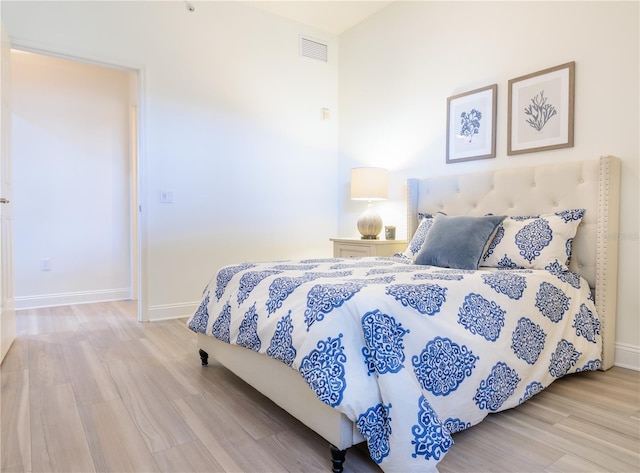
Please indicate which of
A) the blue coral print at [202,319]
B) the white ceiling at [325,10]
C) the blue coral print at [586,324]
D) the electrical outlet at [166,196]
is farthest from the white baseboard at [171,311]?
the white ceiling at [325,10]

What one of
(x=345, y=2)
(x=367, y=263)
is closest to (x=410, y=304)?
(x=367, y=263)

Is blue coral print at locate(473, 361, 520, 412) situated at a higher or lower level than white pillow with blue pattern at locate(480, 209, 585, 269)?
lower

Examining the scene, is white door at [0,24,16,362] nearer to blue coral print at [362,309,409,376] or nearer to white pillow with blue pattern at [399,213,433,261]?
blue coral print at [362,309,409,376]

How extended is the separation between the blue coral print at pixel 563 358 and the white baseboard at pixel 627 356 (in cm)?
43

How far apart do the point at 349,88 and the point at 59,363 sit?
3.55 m

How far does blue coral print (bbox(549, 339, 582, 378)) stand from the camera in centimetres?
205

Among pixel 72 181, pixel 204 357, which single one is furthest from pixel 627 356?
pixel 72 181

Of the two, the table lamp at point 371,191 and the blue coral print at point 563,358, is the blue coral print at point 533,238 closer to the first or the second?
the blue coral print at point 563,358

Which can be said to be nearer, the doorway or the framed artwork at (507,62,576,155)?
the framed artwork at (507,62,576,155)

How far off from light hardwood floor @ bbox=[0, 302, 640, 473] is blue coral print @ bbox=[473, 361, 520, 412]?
4.2 inches

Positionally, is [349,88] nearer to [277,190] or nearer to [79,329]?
[277,190]

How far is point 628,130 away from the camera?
2.35m

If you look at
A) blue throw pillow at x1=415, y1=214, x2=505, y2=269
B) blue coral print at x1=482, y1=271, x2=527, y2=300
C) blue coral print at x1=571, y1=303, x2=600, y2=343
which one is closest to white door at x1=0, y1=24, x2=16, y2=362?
blue throw pillow at x1=415, y1=214, x2=505, y2=269

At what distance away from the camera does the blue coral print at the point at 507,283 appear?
1904 mm
